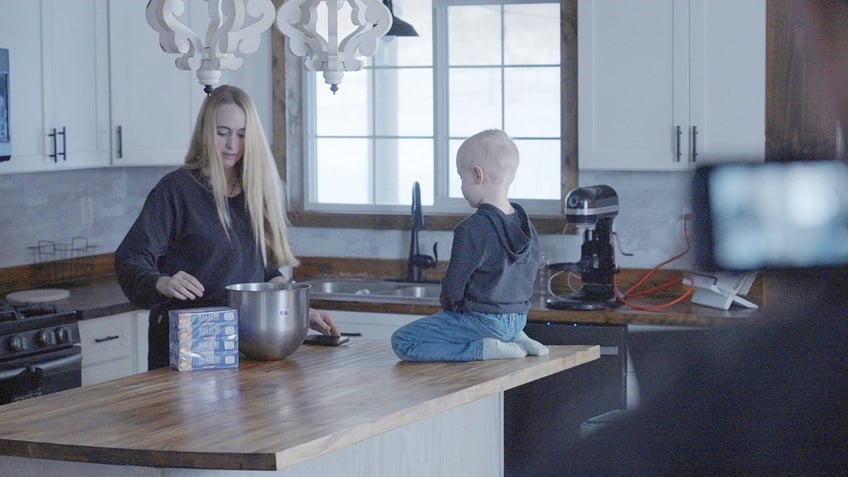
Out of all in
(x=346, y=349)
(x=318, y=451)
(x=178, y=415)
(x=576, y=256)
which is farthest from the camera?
(x=576, y=256)

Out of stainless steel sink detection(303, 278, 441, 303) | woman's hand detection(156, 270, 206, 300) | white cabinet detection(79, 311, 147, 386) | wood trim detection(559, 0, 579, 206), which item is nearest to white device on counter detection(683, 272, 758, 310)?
wood trim detection(559, 0, 579, 206)

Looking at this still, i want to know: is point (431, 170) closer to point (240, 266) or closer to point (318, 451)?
point (240, 266)

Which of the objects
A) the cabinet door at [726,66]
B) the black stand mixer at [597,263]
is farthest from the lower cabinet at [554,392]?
the cabinet door at [726,66]

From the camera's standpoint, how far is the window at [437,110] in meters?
4.87

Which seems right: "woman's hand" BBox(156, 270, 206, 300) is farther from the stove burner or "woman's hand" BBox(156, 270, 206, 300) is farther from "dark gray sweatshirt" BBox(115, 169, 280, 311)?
the stove burner

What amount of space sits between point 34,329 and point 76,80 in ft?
3.53

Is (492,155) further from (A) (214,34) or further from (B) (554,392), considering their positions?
(B) (554,392)

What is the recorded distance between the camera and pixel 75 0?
14.3ft

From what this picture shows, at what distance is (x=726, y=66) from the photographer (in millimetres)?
4105

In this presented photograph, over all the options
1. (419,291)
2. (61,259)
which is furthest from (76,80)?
(419,291)

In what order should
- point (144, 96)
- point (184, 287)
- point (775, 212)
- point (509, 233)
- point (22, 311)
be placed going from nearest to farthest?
point (775, 212) → point (509, 233) → point (184, 287) → point (22, 311) → point (144, 96)

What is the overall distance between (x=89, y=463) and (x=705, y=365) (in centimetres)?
168

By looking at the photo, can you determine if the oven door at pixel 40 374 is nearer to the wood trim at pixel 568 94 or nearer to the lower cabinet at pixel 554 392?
the lower cabinet at pixel 554 392

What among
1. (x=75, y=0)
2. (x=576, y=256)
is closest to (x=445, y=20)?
(x=576, y=256)
